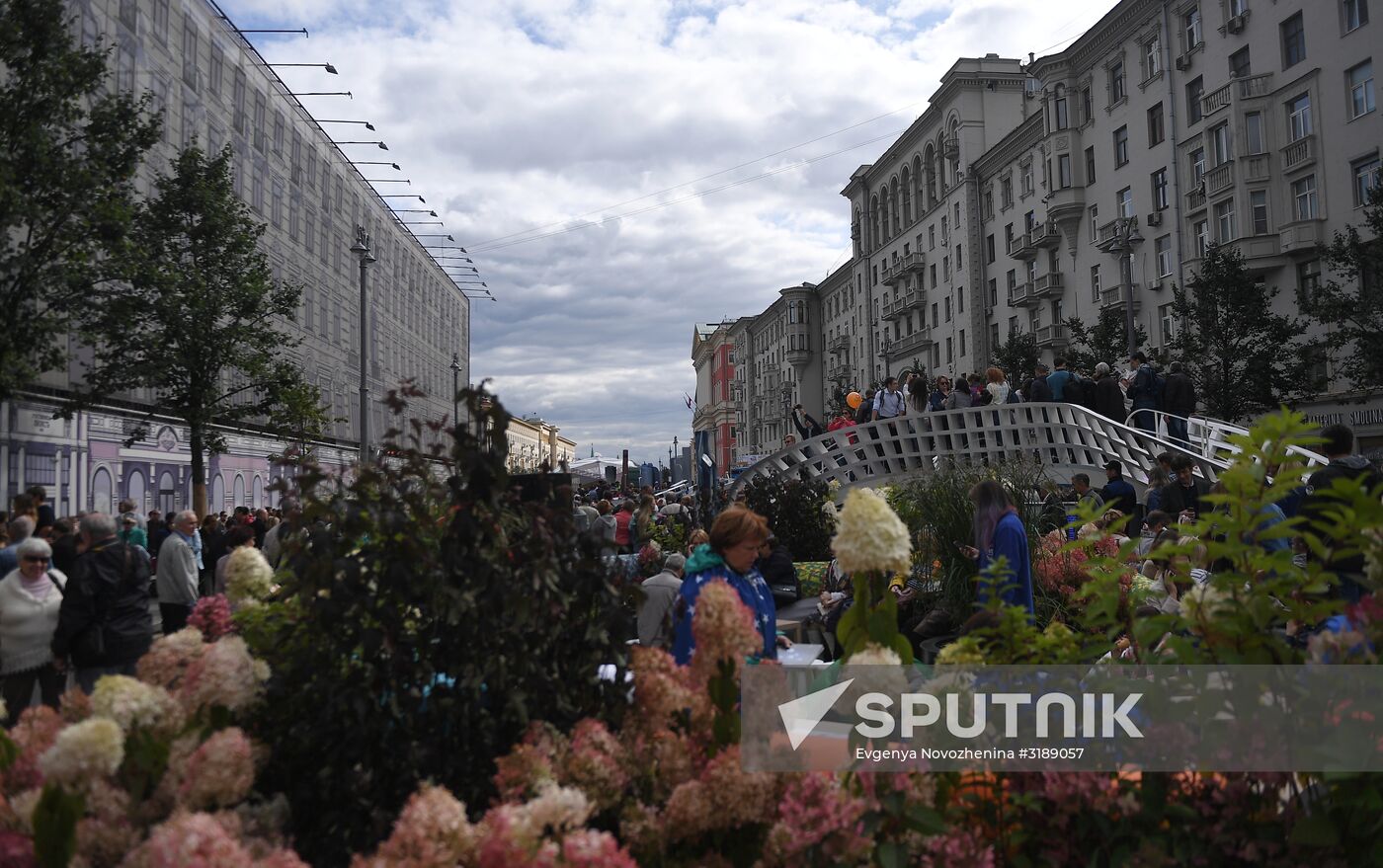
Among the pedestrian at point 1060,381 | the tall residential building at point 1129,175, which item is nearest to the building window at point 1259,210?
the tall residential building at point 1129,175

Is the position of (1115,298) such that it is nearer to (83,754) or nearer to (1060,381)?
(1060,381)

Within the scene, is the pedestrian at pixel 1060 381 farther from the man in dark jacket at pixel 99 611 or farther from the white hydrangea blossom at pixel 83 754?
the white hydrangea blossom at pixel 83 754

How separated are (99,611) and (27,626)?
50cm

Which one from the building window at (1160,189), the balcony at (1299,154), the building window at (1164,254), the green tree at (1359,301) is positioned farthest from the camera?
the building window at (1160,189)

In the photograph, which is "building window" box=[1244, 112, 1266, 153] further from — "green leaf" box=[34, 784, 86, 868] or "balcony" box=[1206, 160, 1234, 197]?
"green leaf" box=[34, 784, 86, 868]

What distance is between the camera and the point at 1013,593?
593cm

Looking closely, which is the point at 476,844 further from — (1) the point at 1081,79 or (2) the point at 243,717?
(1) the point at 1081,79

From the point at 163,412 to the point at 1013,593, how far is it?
26.0 m

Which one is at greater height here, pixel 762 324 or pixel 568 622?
pixel 762 324

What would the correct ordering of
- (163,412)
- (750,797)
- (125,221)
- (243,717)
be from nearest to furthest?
1. (750,797)
2. (243,717)
3. (125,221)
4. (163,412)

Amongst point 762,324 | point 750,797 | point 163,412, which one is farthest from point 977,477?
point 762,324

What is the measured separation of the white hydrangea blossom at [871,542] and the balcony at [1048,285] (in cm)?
4680

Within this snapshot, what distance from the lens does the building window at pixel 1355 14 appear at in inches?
1148

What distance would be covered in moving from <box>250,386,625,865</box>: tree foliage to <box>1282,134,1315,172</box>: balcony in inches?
1375
